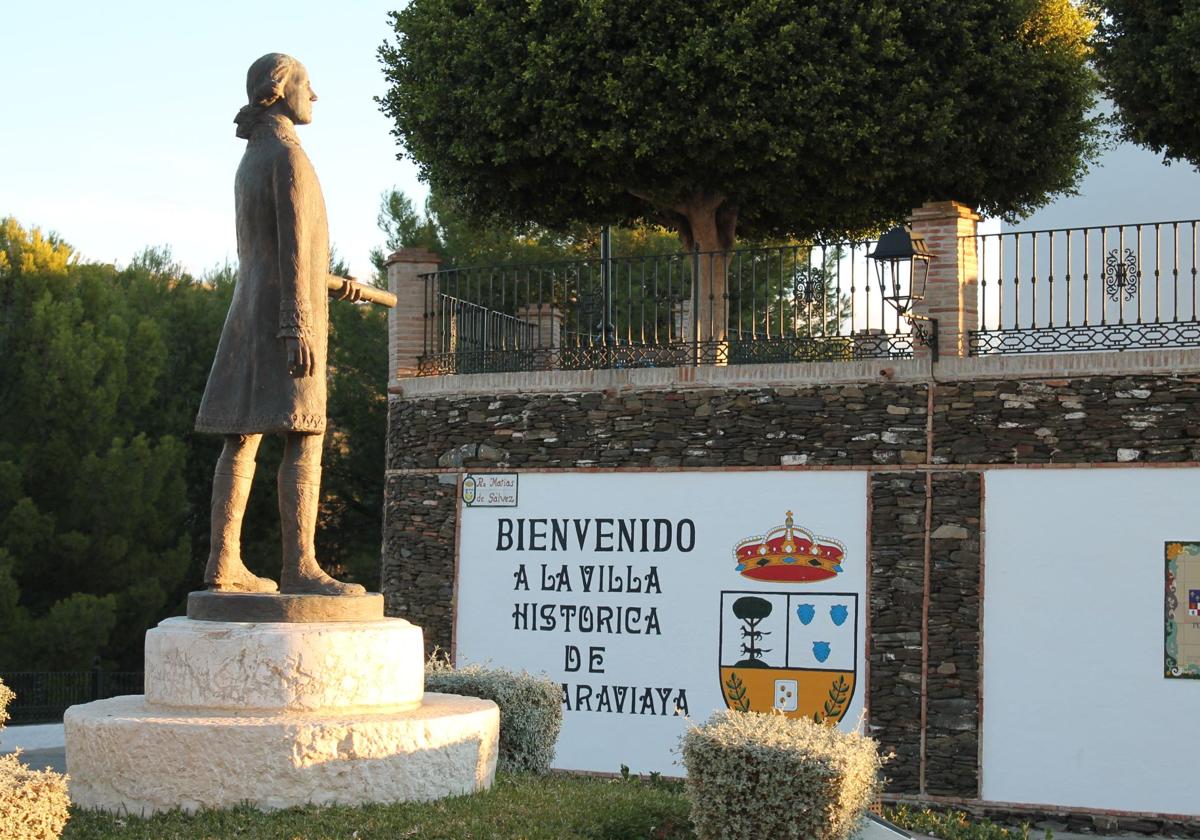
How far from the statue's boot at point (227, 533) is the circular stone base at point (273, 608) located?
0.16m

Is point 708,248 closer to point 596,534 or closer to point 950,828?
point 596,534

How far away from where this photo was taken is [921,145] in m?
15.9

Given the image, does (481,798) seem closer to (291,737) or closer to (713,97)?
(291,737)

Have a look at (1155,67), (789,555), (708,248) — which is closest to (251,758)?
(789,555)

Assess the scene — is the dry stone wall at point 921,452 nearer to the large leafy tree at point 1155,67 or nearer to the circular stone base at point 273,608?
the large leafy tree at point 1155,67

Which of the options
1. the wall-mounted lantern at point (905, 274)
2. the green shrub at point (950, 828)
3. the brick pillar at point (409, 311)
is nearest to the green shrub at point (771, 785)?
the green shrub at point (950, 828)

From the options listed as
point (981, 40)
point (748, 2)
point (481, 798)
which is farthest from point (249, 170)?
point (981, 40)

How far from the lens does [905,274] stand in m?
14.1

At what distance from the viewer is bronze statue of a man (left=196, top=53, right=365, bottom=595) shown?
8312 mm

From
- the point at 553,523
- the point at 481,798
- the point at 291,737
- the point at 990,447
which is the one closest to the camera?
the point at 291,737

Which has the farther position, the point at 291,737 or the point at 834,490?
the point at 834,490

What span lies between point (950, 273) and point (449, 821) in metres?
8.28

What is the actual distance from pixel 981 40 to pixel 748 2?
2.41m

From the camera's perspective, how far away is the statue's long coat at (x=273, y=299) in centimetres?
830
